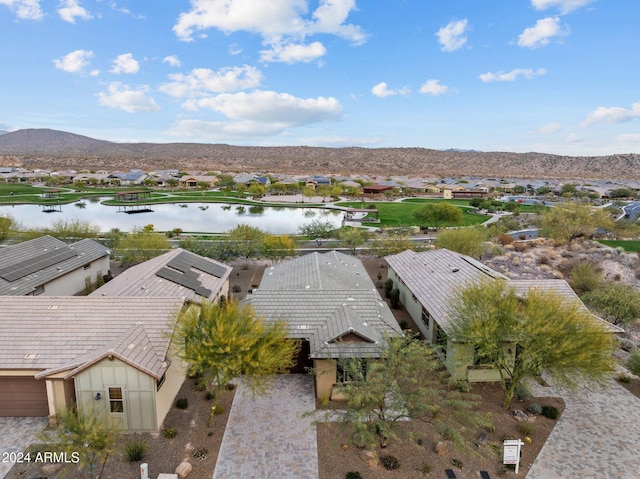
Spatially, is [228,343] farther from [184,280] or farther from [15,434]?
[184,280]

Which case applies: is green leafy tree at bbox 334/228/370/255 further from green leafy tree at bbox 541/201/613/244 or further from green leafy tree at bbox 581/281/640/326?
green leafy tree at bbox 541/201/613/244

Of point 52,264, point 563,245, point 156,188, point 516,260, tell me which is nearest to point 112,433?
point 52,264

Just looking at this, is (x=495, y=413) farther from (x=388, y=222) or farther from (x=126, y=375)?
(x=388, y=222)

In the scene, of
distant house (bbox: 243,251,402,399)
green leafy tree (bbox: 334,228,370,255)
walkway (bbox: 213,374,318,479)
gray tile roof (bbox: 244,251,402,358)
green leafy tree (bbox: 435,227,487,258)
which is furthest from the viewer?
green leafy tree (bbox: 334,228,370,255)

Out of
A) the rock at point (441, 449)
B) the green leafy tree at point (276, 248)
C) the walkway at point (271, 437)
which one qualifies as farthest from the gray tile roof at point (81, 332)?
the green leafy tree at point (276, 248)

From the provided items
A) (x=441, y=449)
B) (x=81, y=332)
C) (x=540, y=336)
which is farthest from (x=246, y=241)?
(x=540, y=336)

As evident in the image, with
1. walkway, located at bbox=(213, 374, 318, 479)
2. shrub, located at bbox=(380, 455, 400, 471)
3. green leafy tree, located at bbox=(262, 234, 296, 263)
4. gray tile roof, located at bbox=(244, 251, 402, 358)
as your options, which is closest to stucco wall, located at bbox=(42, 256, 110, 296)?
green leafy tree, located at bbox=(262, 234, 296, 263)
